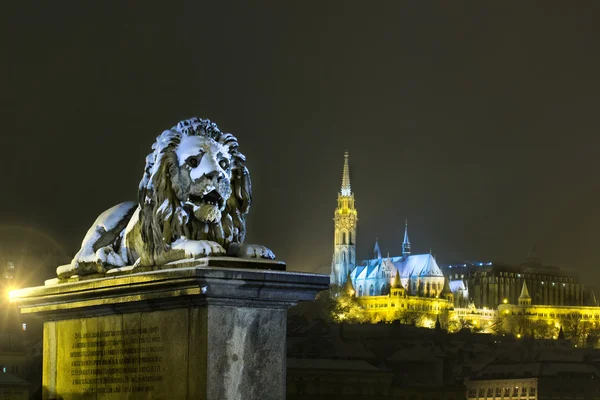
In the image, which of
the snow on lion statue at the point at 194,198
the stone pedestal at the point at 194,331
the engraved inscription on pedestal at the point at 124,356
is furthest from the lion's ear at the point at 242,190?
the engraved inscription on pedestal at the point at 124,356

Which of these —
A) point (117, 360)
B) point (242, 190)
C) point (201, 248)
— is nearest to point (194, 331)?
point (201, 248)

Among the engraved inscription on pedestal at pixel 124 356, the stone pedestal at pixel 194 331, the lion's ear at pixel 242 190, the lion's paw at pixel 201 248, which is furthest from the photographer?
the lion's ear at pixel 242 190

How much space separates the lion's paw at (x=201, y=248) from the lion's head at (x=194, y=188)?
242 mm

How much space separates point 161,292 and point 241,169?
49.4 inches

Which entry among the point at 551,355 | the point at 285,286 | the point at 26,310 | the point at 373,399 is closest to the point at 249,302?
the point at 285,286

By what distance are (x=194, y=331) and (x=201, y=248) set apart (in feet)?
1.95

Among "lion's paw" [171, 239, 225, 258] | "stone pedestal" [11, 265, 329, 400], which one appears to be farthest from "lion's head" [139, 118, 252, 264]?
"stone pedestal" [11, 265, 329, 400]

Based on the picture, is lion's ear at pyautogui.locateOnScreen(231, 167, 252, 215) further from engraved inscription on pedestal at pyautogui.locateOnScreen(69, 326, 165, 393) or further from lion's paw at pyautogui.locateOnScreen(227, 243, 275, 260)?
engraved inscription on pedestal at pyautogui.locateOnScreen(69, 326, 165, 393)

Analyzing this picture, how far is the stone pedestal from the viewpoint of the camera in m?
9.42

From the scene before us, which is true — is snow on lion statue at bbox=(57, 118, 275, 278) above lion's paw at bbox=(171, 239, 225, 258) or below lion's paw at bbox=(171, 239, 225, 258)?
above

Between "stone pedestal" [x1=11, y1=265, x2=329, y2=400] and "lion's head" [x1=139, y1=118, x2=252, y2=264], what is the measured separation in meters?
0.47

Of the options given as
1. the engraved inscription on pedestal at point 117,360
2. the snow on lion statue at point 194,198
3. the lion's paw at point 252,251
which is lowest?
the engraved inscription on pedestal at point 117,360

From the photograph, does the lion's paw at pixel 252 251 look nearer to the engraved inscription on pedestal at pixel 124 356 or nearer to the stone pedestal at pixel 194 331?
the stone pedestal at pixel 194 331

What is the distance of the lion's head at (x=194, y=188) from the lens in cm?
999
